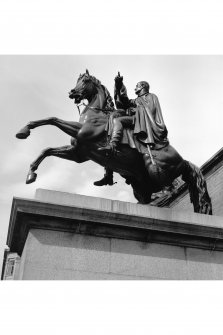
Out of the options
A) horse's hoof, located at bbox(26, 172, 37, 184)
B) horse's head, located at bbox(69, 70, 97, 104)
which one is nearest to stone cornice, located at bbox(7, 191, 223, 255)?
horse's hoof, located at bbox(26, 172, 37, 184)

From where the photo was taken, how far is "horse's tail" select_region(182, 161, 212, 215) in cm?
961

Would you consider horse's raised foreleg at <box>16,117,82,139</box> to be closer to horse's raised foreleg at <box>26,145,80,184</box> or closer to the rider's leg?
horse's raised foreleg at <box>26,145,80,184</box>

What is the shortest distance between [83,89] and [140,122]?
5.68 feet

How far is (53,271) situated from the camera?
7137 mm

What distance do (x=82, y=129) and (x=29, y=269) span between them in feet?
11.5

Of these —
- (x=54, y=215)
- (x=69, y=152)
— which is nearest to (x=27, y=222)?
(x=54, y=215)

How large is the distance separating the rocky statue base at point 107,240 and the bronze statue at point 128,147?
1.26 metres

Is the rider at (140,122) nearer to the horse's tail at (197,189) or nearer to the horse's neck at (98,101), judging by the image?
the horse's neck at (98,101)

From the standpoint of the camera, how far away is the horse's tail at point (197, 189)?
961 centimetres

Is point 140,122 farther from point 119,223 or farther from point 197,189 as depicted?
point 119,223

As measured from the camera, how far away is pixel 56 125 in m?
9.75

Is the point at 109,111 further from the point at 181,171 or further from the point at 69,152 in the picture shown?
the point at 181,171

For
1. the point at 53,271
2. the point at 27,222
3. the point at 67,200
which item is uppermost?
the point at 67,200

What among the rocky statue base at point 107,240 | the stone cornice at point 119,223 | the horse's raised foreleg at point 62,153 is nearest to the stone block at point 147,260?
the rocky statue base at point 107,240
